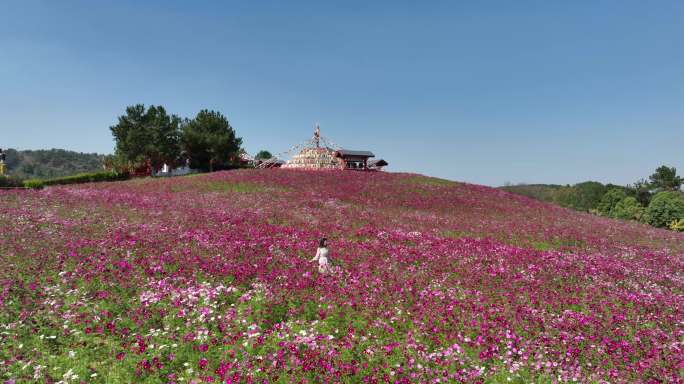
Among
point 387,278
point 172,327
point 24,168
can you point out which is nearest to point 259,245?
point 387,278

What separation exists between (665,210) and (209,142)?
76.2 metres

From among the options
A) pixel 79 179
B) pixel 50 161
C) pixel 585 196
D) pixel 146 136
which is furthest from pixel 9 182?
pixel 50 161

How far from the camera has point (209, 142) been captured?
212ft

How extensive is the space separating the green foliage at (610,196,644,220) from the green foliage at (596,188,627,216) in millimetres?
1851

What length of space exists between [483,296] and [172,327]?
26.7ft

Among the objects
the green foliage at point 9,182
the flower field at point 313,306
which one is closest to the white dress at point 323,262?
the flower field at point 313,306

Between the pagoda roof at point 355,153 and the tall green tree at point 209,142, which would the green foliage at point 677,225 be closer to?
the pagoda roof at point 355,153

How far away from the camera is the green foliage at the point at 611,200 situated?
6894 cm

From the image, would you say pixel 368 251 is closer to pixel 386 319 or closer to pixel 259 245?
pixel 259 245

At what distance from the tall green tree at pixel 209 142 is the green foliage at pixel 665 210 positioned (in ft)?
243

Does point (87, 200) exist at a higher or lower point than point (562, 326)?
higher

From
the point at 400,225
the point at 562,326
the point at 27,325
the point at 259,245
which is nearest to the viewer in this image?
the point at 27,325

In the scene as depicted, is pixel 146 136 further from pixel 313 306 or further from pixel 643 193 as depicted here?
pixel 643 193

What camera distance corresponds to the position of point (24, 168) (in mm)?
152875
